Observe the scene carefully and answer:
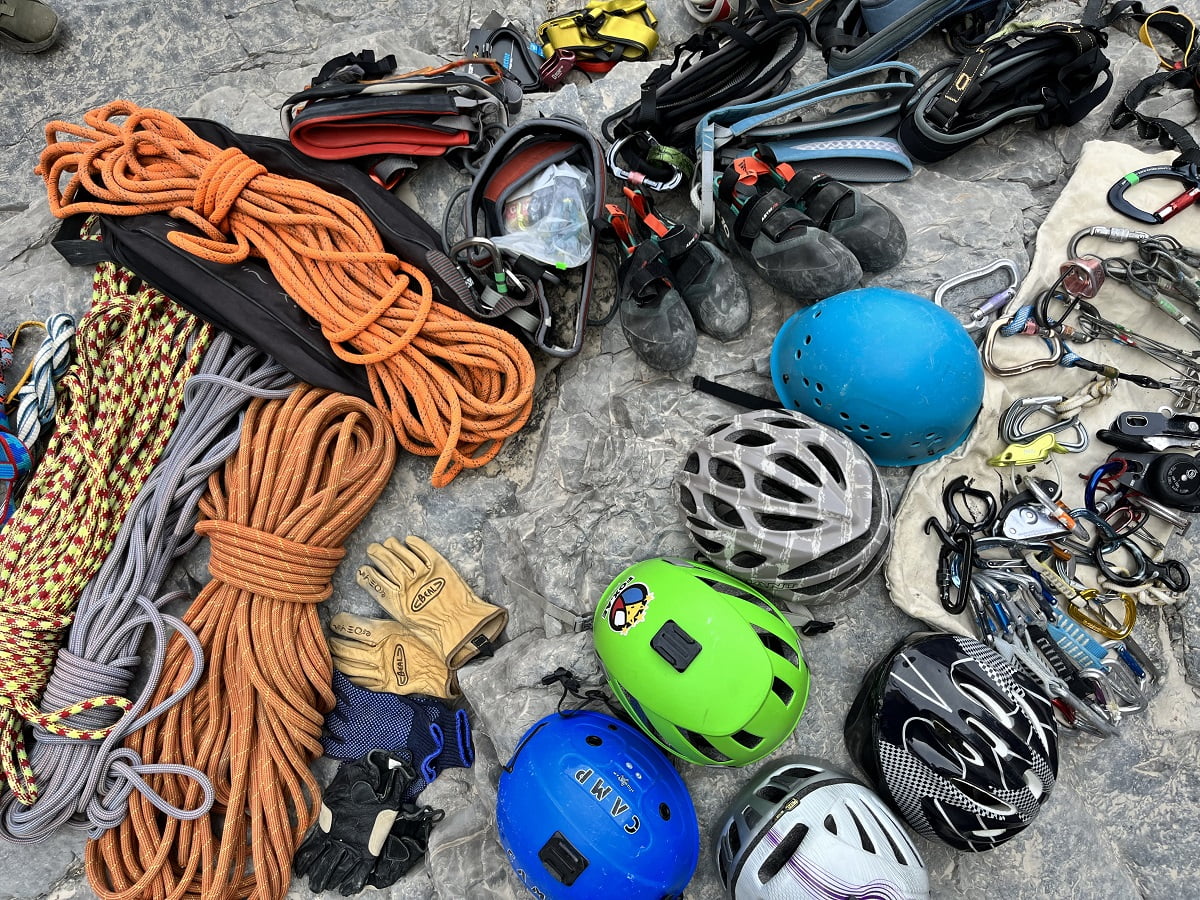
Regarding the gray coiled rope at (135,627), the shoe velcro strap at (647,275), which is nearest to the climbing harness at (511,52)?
the shoe velcro strap at (647,275)

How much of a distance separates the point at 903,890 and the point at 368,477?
2.64 metres

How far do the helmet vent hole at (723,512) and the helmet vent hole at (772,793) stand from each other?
3.33 ft

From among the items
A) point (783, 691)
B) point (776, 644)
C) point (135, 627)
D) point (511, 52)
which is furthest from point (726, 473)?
point (511, 52)

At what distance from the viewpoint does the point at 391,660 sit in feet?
10.1

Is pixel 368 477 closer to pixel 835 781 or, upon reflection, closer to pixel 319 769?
pixel 319 769

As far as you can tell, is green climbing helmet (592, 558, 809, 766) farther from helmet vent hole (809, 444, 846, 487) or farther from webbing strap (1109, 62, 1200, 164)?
webbing strap (1109, 62, 1200, 164)

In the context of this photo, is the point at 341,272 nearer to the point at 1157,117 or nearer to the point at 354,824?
the point at 354,824

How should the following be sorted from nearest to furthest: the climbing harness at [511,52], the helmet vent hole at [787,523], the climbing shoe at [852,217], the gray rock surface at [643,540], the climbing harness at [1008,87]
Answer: the helmet vent hole at [787,523] → the gray rock surface at [643,540] → the climbing shoe at [852,217] → the climbing harness at [1008,87] → the climbing harness at [511,52]

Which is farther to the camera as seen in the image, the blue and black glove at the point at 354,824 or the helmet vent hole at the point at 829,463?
the blue and black glove at the point at 354,824

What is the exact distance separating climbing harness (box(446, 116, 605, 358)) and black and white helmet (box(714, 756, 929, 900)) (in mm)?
2002

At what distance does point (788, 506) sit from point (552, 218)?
1638 mm

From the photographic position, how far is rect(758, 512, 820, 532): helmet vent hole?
250 cm

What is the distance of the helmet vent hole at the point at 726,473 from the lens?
2645 mm

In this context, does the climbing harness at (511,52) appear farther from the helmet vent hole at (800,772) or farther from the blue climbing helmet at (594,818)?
the helmet vent hole at (800,772)
